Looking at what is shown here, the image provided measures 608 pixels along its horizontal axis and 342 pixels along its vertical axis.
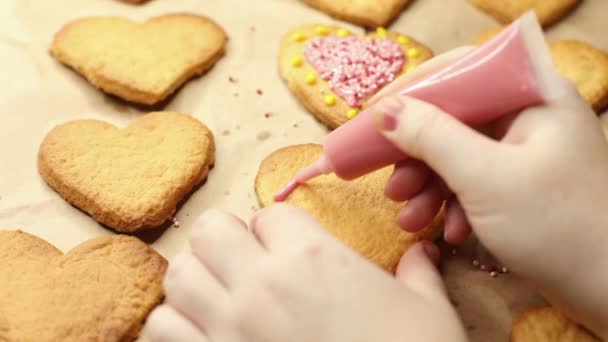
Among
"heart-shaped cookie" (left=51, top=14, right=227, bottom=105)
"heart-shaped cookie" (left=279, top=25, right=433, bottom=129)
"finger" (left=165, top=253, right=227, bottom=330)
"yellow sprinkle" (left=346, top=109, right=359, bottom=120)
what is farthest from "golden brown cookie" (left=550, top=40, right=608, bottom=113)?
"finger" (left=165, top=253, right=227, bottom=330)

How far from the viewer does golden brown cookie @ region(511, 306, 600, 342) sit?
91 centimetres

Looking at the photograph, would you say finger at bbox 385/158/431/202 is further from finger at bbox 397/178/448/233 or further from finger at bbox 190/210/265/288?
finger at bbox 190/210/265/288

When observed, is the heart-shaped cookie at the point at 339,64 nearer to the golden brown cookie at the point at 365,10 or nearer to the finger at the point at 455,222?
the golden brown cookie at the point at 365,10

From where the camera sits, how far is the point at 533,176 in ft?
2.47

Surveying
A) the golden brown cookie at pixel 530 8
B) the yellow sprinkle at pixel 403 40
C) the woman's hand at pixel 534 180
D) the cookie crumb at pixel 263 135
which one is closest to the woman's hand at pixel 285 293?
the woman's hand at pixel 534 180

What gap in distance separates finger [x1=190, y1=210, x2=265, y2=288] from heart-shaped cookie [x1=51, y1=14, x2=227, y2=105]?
0.44 metres

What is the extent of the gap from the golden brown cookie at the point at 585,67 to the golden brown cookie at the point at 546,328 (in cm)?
43

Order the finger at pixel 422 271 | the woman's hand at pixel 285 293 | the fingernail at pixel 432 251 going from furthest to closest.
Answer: the fingernail at pixel 432 251
the finger at pixel 422 271
the woman's hand at pixel 285 293

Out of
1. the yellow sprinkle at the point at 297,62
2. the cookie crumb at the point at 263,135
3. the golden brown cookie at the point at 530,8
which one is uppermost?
the golden brown cookie at the point at 530,8

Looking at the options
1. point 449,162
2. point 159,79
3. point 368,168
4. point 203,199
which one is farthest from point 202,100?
point 449,162

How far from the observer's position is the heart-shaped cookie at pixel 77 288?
3.03 feet

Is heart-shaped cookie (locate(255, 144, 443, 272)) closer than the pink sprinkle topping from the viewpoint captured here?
Yes

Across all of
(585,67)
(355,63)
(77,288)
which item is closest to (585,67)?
(585,67)

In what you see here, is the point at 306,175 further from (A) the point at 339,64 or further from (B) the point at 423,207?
(A) the point at 339,64
